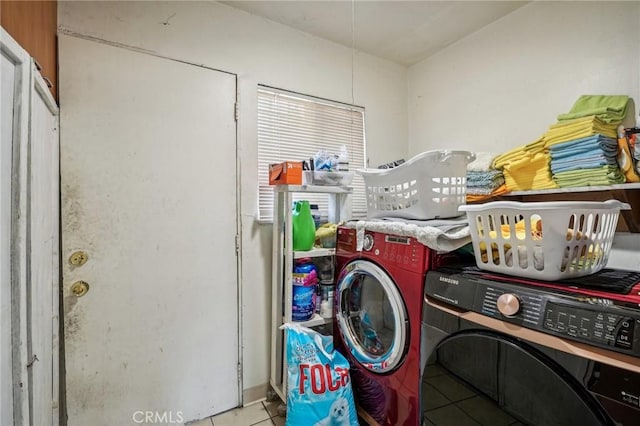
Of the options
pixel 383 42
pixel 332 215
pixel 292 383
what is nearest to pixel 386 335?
pixel 292 383

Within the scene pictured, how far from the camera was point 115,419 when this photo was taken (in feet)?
5.00

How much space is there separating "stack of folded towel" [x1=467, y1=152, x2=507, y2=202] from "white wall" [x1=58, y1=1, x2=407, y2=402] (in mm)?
862

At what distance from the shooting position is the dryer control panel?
0.66m

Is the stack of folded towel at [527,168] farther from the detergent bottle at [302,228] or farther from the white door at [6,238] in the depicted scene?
the white door at [6,238]

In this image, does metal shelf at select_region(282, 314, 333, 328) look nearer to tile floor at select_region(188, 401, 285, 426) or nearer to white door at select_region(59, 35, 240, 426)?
white door at select_region(59, 35, 240, 426)

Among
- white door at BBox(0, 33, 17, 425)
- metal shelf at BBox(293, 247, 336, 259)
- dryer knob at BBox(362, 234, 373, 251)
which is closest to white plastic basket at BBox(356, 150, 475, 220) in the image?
dryer knob at BBox(362, 234, 373, 251)

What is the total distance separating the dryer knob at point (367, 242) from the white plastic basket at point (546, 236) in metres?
0.53

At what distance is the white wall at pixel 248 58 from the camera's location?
1.56 meters

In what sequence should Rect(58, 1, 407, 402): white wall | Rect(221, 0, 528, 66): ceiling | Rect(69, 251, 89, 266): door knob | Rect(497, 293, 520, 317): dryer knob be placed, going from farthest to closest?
1. Rect(221, 0, 528, 66): ceiling
2. Rect(58, 1, 407, 402): white wall
3. Rect(69, 251, 89, 266): door knob
4. Rect(497, 293, 520, 317): dryer knob

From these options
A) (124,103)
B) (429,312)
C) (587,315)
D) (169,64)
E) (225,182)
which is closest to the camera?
(587,315)

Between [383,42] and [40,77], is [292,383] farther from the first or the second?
[383,42]

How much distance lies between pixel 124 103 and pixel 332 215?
4.55ft

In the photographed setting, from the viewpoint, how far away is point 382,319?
1.50 meters

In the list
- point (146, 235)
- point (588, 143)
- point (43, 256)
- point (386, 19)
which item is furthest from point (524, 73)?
point (43, 256)
